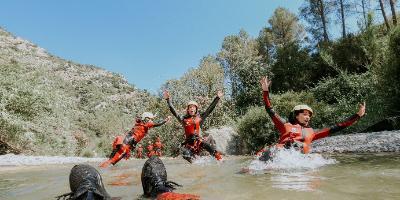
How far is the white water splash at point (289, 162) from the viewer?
8.09m

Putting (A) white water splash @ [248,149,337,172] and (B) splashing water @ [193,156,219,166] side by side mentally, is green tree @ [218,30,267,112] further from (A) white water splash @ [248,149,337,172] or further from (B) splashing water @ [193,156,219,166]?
(A) white water splash @ [248,149,337,172]

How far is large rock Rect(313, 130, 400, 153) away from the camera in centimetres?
1094

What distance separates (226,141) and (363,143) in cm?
786

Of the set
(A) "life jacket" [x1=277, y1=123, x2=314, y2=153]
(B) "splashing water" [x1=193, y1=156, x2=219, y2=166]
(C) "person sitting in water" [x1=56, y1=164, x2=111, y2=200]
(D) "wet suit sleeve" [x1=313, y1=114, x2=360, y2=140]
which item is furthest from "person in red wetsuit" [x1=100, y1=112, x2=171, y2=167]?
(C) "person sitting in water" [x1=56, y1=164, x2=111, y2=200]

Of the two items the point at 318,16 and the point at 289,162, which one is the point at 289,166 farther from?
the point at 318,16

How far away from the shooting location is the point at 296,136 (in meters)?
8.72

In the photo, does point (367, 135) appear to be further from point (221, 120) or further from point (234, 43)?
point (234, 43)

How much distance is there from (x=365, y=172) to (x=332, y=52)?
24759mm

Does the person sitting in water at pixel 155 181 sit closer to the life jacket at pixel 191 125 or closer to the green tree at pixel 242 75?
the life jacket at pixel 191 125

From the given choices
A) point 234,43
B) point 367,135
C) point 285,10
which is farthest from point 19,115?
point 285,10

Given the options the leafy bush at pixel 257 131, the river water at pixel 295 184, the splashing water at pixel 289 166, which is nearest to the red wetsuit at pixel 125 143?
the river water at pixel 295 184

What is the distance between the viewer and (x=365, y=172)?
6.95 metres

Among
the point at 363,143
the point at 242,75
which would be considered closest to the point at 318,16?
the point at 242,75

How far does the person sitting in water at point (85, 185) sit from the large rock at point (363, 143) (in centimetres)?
865
